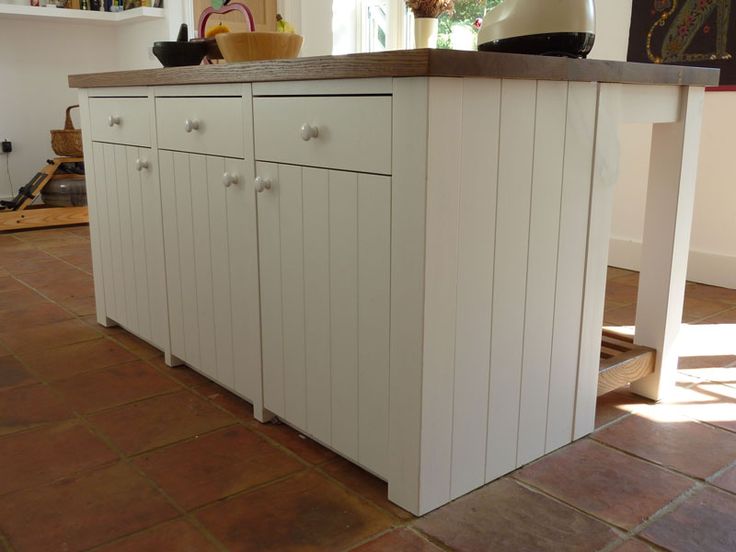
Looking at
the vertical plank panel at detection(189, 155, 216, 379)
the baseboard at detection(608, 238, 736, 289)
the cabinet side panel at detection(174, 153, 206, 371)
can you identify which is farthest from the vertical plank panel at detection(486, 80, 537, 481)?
the baseboard at detection(608, 238, 736, 289)

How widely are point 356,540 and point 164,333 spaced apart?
1.12 meters

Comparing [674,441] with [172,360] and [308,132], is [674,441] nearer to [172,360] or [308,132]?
[308,132]

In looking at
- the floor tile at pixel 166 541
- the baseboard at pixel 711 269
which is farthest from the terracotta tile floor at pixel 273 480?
the baseboard at pixel 711 269

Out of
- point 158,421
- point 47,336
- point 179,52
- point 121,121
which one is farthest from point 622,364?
point 47,336

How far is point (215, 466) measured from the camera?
1661 mm

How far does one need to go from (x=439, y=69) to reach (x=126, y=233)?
1.49 metres

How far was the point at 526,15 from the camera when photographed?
1555 millimetres

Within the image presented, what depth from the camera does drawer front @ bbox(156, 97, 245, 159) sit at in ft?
5.74

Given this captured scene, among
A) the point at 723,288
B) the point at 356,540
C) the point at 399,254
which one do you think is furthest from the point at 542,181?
the point at 723,288

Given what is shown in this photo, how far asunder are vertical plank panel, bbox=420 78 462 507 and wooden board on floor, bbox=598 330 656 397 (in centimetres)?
59

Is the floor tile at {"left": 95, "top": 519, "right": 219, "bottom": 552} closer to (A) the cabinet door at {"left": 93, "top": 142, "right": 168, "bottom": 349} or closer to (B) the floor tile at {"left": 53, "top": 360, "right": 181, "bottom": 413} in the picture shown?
(B) the floor tile at {"left": 53, "top": 360, "right": 181, "bottom": 413}

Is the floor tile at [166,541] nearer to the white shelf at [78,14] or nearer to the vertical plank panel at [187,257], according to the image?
the vertical plank panel at [187,257]

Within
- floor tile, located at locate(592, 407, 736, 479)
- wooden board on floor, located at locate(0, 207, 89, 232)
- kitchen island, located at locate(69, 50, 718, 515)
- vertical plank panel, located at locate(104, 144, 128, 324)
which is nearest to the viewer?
kitchen island, located at locate(69, 50, 718, 515)

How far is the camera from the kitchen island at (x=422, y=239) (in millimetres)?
1331
